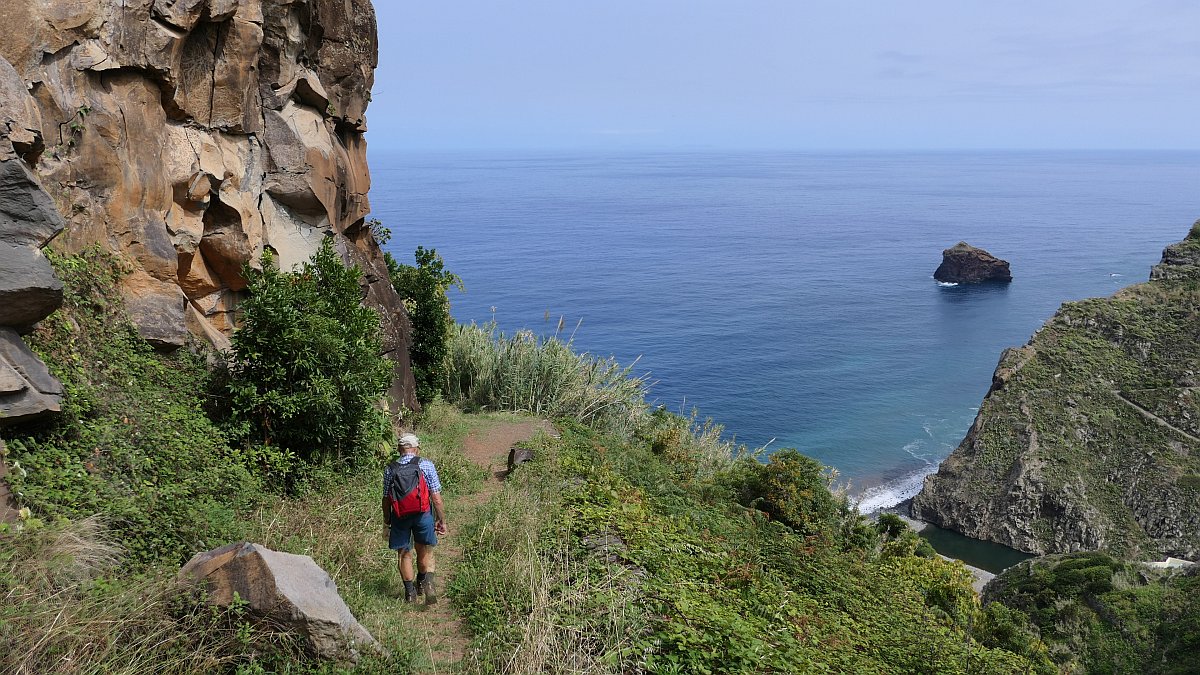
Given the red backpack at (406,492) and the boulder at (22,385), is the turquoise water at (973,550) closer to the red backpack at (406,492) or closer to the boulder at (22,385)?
the red backpack at (406,492)

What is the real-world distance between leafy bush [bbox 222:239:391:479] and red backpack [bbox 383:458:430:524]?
239 cm

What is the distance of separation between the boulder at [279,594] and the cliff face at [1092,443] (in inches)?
1799

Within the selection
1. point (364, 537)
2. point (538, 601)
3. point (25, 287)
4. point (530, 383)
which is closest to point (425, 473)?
point (364, 537)

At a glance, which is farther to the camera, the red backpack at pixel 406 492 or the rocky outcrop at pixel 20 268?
the red backpack at pixel 406 492

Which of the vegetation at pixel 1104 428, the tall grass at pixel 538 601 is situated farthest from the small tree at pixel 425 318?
the vegetation at pixel 1104 428

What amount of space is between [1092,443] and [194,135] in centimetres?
4876

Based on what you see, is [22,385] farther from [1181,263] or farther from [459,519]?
[1181,263]

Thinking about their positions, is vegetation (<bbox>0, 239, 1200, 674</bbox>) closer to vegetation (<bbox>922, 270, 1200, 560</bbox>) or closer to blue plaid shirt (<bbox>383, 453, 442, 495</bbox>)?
blue plaid shirt (<bbox>383, 453, 442, 495</bbox>)

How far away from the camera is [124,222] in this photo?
9703mm

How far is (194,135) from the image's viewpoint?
11133 mm

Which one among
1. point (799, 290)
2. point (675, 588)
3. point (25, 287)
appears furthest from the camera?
point (799, 290)

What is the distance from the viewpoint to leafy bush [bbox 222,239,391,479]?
950 centimetres

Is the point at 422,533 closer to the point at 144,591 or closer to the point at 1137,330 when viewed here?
the point at 144,591

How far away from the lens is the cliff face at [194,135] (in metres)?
8.86
